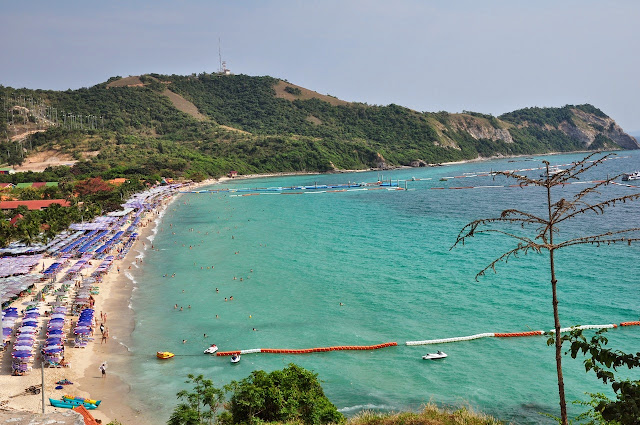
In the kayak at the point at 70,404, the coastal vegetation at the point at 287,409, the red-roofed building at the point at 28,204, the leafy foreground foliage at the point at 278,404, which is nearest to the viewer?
the coastal vegetation at the point at 287,409

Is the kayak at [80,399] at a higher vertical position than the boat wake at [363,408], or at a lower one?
higher

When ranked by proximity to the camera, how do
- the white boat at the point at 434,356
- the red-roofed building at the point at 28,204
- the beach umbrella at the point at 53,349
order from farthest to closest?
the red-roofed building at the point at 28,204
the white boat at the point at 434,356
the beach umbrella at the point at 53,349

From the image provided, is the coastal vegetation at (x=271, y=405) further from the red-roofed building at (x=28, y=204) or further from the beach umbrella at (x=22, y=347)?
the red-roofed building at (x=28, y=204)

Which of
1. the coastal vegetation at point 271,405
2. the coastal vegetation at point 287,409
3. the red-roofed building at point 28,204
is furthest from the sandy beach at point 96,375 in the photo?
the red-roofed building at point 28,204

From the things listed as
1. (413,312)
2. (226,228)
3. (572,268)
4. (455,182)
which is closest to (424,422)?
(413,312)

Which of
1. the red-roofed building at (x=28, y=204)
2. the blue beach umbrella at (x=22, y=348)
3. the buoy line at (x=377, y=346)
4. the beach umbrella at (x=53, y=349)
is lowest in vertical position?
the buoy line at (x=377, y=346)

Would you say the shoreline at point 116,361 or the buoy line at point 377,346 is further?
the buoy line at point 377,346

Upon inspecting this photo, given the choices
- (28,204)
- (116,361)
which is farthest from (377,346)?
(28,204)

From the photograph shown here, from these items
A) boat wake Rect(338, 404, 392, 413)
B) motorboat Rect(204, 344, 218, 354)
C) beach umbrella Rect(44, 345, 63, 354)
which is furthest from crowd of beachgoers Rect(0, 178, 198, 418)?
boat wake Rect(338, 404, 392, 413)
